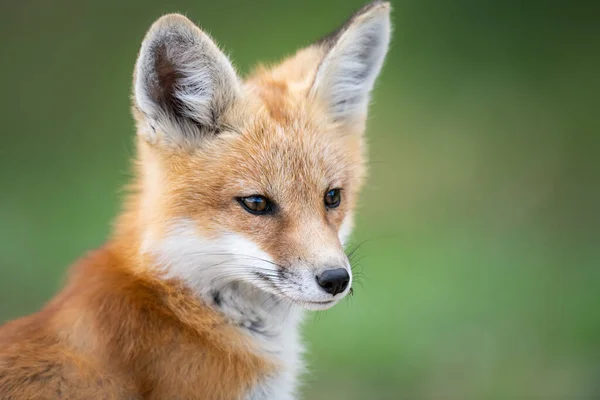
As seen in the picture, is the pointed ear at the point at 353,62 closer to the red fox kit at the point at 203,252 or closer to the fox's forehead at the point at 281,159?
the red fox kit at the point at 203,252

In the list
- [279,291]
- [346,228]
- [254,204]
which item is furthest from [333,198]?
[279,291]

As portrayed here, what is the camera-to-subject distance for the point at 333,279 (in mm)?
2713

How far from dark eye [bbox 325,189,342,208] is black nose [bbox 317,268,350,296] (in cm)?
45

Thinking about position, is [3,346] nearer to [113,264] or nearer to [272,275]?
[113,264]

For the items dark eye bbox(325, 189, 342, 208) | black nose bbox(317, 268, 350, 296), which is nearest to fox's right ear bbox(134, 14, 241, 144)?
dark eye bbox(325, 189, 342, 208)

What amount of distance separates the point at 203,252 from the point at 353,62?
113 cm

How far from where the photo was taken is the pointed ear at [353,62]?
3.28 m

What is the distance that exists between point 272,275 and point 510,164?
454 centimetres

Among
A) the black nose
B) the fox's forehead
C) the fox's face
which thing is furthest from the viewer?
the fox's forehead

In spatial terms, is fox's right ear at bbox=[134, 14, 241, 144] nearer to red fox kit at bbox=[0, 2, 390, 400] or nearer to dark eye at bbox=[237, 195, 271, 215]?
red fox kit at bbox=[0, 2, 390, 400]

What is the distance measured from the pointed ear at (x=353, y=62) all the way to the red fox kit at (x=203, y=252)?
1cm

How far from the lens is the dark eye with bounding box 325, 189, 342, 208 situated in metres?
3.11

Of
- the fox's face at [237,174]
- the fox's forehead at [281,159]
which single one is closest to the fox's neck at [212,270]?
the fox's face at [237,174]

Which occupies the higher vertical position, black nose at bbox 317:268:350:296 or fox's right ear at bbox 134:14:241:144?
fox's right ear at bbox 134:14:241:144
